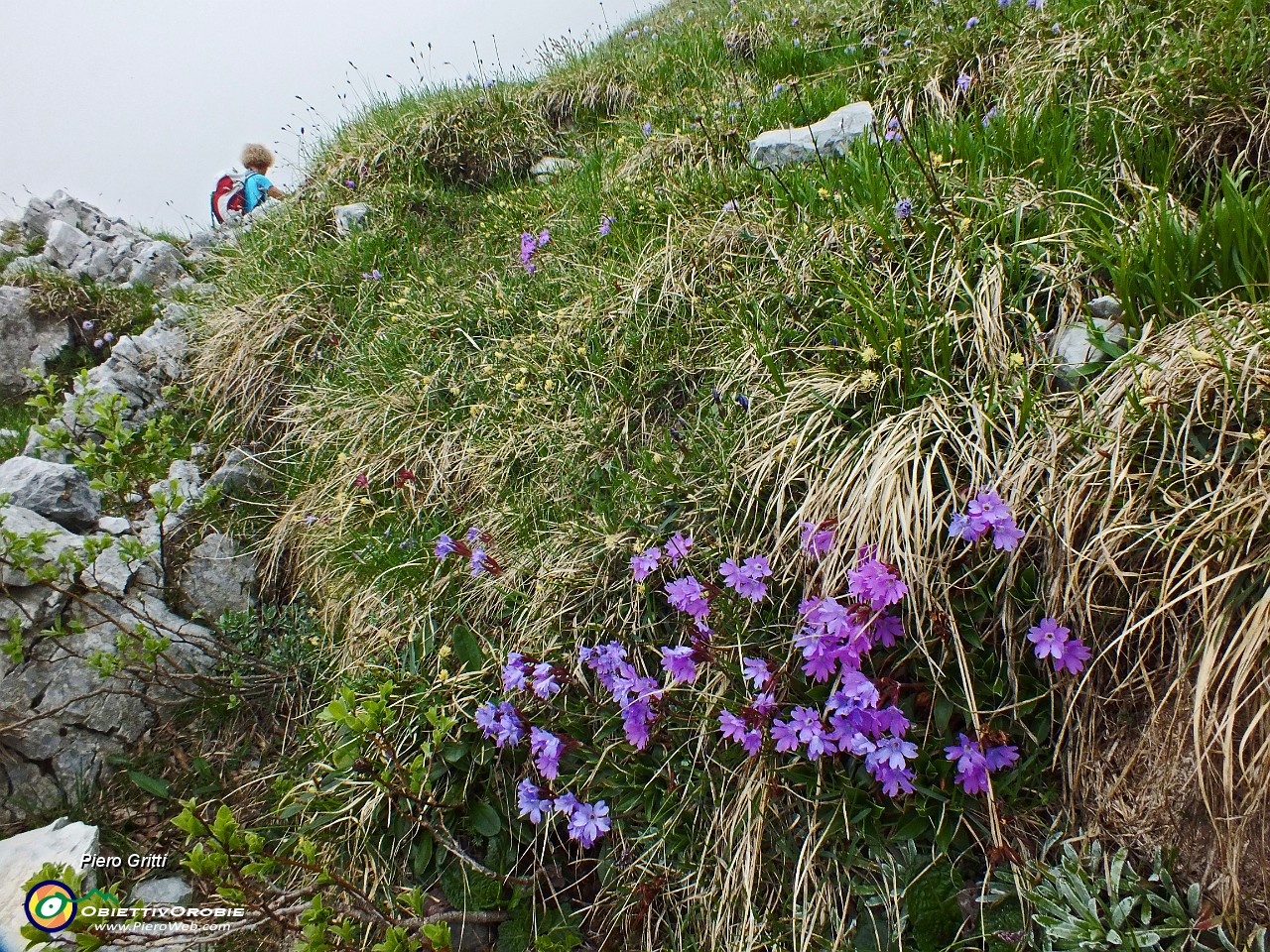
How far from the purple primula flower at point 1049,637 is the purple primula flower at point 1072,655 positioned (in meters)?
0.01

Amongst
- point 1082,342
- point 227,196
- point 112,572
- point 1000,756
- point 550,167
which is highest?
point 227,196

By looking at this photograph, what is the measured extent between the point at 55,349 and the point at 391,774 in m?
5.65

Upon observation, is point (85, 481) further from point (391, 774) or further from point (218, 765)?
point (391, 774)

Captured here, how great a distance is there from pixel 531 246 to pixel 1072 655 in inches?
138

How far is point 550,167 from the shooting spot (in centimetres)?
560

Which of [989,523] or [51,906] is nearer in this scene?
[989,523]

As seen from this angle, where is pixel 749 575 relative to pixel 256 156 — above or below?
below

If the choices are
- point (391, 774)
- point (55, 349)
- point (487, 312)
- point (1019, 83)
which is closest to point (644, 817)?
point (391, 774)

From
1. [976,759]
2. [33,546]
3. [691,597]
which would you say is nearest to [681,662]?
[691,597]

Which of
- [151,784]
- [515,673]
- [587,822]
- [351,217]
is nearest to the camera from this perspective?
[587,822]

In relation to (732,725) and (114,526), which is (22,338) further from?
(732,725)

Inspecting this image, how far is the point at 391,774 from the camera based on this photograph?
2230 mm

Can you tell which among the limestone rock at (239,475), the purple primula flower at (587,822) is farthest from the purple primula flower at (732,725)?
the limestone rock at (239,475)

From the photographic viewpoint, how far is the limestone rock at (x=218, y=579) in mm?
3604
